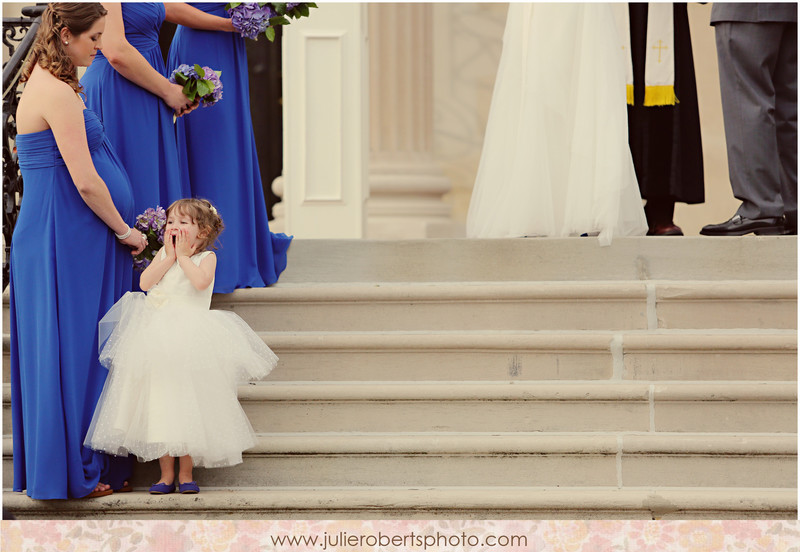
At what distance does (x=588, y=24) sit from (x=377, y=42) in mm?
3035

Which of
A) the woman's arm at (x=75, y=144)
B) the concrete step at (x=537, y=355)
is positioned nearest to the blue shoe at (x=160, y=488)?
the concrete step at (x=537, y=355)

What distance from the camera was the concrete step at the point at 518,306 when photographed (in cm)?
411

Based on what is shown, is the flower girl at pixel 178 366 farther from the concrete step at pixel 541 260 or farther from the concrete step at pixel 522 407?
the concrete step at pixel 541 260

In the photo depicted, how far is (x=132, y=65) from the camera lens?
376 cm

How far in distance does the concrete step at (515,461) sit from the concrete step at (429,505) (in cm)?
15

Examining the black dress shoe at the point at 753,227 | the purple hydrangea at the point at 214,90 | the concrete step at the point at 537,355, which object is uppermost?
the purple hydrangea at the point at 214,90

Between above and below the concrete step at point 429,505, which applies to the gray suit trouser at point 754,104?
above

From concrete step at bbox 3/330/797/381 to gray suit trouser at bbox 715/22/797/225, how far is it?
0.94 meters

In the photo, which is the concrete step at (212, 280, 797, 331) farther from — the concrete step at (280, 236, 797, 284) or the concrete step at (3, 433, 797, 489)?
the concrete step at (3, 433, 797, 489)

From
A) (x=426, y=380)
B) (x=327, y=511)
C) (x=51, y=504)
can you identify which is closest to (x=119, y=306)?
(x=51, y=504)

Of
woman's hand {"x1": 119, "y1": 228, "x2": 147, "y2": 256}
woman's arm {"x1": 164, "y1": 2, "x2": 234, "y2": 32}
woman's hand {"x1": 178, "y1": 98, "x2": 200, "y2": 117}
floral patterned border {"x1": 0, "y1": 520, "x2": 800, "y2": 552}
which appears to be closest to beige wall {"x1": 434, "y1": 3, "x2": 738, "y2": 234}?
woman's arm {"x1": 164, "y1": 2, "x2": 234, "y2": 32}

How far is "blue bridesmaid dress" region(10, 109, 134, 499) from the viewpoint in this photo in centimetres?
337

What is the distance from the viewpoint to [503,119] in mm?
5055

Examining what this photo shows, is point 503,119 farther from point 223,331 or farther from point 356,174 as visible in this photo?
point 223,331
